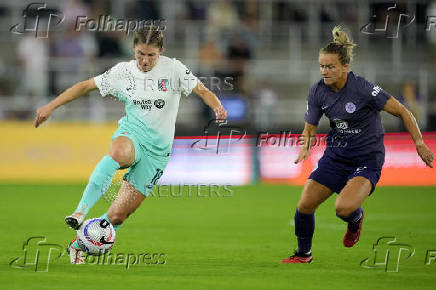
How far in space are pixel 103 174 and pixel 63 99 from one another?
0.86m

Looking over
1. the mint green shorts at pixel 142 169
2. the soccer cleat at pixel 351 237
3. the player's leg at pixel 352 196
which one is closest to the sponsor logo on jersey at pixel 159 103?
the mint green shorts at pixel 142 169

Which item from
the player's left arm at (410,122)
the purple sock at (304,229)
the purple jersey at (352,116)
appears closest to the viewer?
the player's left arm at (410,122)

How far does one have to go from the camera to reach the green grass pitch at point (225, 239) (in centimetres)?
756

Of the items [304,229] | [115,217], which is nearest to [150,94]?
[115,217]

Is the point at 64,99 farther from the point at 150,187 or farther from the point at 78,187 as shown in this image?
the point at 78,187

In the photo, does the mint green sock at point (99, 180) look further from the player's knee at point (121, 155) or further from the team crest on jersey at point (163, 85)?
the team crest on jersey at point (163, 85)

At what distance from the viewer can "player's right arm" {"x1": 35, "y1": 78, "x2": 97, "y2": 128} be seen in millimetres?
8117

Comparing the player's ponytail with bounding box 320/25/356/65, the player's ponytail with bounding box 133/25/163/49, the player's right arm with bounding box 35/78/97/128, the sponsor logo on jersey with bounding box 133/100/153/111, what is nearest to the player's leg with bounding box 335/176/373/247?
the player's ponytail with bounding box 320/25/356/65

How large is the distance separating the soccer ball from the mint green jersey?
0.91 metres

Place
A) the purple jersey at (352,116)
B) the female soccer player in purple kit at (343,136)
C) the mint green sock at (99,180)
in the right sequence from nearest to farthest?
the mint green sock at (99,180) → the female soccer player in purple kit at (343,136) → the purple jersey at (352,116)

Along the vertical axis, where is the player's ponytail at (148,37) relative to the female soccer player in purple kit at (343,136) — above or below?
above

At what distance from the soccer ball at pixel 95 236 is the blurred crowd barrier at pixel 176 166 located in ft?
32.7

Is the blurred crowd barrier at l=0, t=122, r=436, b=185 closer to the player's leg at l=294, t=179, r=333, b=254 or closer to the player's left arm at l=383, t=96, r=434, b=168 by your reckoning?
the player's leg at l=294, t=179, r=333, b=254

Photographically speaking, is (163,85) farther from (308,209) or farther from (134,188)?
(308,209)
